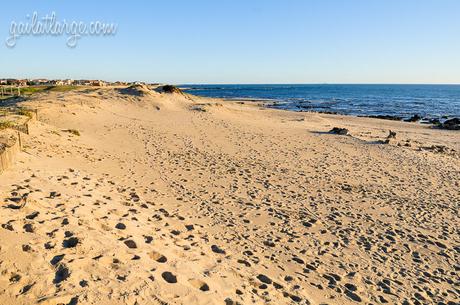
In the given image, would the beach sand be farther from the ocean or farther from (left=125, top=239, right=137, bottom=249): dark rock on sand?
the ocean

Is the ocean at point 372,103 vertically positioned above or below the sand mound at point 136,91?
below

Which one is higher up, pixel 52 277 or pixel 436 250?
pixel 52 277

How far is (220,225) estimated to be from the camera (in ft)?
25.0

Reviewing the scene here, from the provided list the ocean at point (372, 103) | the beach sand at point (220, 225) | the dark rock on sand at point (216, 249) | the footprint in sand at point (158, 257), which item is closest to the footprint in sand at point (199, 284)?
the beach sand at point (220, 225)

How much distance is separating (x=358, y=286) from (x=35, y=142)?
11.1m

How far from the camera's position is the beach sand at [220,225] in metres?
4.60

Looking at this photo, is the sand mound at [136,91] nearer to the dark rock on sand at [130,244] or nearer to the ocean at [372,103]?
A: the ocean at [372,103]

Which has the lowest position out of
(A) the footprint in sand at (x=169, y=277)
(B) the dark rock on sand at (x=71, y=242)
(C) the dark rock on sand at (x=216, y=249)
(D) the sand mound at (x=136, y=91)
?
(C) the dark rock on sand at (x=216, y=249)

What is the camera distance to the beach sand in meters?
4.60

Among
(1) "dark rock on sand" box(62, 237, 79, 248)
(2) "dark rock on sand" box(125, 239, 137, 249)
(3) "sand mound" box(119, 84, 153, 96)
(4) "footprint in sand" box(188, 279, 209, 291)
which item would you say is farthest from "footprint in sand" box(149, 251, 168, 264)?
(3) "sand mound" box(119, 84, 153, 96)

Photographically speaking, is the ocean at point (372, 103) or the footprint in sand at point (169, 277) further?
the ocean at point (372, 103)

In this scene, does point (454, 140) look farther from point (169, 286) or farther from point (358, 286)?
point (169, 286)

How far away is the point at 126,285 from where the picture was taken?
4.31 m

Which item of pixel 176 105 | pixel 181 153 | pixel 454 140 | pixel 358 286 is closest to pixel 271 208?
pixel 358 286
